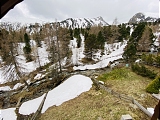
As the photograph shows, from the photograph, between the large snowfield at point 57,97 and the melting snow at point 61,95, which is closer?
the large snowfield at point 57,97

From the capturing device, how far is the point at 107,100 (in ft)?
40.2

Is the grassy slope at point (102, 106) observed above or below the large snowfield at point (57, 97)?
above

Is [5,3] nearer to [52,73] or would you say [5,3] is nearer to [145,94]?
[145,94]

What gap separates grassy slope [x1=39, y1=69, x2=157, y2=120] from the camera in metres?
9.97

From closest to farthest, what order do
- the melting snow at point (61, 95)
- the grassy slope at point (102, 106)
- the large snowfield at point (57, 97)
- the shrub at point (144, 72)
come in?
the grassy slope at point (102, 106) → the large snowfield at point (57, 97) → the melting snow at point (61, 95) → the shrub at point (144, 72)

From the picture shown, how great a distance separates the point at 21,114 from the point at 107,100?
31.1 feet

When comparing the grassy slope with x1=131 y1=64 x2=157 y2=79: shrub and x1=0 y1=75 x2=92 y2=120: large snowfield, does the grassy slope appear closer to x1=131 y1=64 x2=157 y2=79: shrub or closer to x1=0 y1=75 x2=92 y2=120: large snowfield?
x1=0 y1=75 x2=92 y2=120: large snowfield

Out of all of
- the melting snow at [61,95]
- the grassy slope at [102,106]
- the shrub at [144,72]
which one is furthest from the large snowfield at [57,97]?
the shrub at [144,72]

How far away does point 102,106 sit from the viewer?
11.3 metres

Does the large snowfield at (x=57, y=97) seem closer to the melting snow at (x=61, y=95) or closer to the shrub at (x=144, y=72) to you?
the melting snow at (x=61, y=95)

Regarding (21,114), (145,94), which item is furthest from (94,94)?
(21,114)

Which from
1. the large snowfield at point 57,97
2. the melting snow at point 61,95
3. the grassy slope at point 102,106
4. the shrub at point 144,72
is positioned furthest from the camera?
the shrub at point 144,72

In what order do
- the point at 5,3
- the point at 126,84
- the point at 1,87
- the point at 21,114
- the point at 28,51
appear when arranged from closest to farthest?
the point at 5,3, the point at 21,114, the point at 126,84, the point at 1,87, the point at 28,51

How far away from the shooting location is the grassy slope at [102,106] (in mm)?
9969
